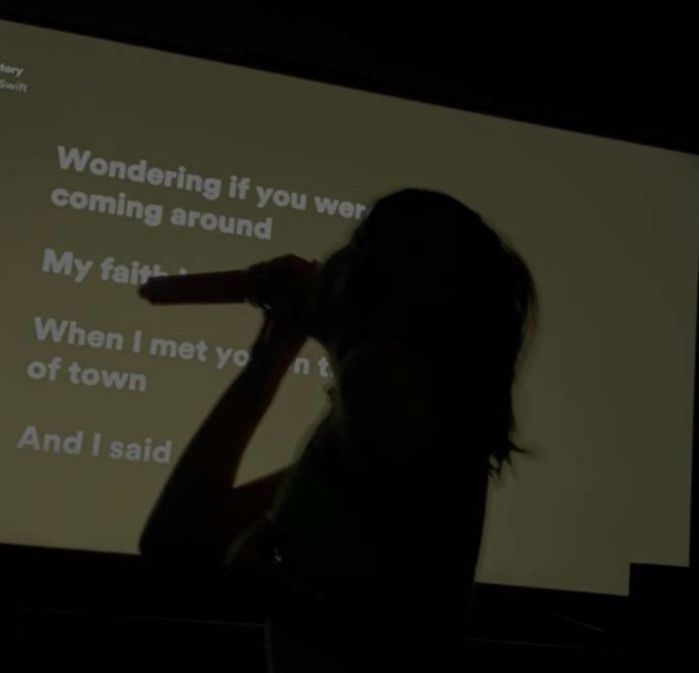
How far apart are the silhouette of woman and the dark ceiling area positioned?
68 centimetres

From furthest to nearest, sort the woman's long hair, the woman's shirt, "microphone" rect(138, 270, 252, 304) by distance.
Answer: "microphone" rect(138, 270, 252, 304), the woman's long hair, the woman's shirt

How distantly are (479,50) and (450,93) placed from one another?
0.21 m

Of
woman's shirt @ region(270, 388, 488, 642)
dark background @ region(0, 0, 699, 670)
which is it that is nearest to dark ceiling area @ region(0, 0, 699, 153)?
dark background @ region(0, 0, 699, 670)

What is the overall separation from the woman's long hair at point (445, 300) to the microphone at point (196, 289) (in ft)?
1.08

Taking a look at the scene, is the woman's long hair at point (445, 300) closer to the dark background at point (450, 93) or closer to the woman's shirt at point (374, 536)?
the woman's shirt at point (374, 536)

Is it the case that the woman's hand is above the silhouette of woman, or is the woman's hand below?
above

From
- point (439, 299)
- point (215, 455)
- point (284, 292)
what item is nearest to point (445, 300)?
point (439, 299)

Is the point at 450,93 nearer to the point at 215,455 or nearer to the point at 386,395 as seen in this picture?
the point at 215,455

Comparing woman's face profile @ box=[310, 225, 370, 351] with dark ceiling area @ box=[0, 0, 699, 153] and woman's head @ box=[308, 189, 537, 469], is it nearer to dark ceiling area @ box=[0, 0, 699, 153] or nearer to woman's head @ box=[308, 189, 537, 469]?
woman's head @ box=[308, 189, 537, 469]

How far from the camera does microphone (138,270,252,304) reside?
1809mm

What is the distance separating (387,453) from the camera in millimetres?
1288

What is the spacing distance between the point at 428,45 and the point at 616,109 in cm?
45

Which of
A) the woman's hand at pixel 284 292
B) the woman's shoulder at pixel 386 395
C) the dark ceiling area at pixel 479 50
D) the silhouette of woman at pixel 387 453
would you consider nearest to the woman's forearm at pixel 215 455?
the silhouette of woman at pixel 387 453

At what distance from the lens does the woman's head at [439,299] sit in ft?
4.70
